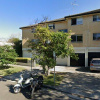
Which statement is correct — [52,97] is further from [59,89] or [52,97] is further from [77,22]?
[77,22]

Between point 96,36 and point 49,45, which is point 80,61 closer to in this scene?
point 96,36

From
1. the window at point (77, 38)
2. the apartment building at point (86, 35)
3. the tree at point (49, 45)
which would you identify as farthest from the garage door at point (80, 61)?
the tree at point (49, 45)

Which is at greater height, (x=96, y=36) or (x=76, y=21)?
(x=76, y=21)

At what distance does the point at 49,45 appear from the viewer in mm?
8203

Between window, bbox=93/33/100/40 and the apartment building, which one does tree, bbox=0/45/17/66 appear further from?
window, bbox=93/33/100/40

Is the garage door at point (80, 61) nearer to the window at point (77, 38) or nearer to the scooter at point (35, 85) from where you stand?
the window at point (77, 38)

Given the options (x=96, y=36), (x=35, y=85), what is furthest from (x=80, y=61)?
(x=35, y=85)

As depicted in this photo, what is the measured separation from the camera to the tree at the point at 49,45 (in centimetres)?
756

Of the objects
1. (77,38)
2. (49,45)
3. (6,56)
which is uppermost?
(77,38)

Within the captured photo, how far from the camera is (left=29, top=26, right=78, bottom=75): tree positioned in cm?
756

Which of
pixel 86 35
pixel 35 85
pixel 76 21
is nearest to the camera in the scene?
pixel 35 85

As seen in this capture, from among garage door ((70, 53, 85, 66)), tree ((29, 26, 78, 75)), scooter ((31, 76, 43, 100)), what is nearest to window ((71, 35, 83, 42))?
garage door ((70, 53, 85, 66))

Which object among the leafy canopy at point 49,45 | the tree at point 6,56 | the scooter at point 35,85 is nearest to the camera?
the scooter at point 35,85

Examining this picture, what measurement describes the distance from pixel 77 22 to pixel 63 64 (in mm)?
7665
